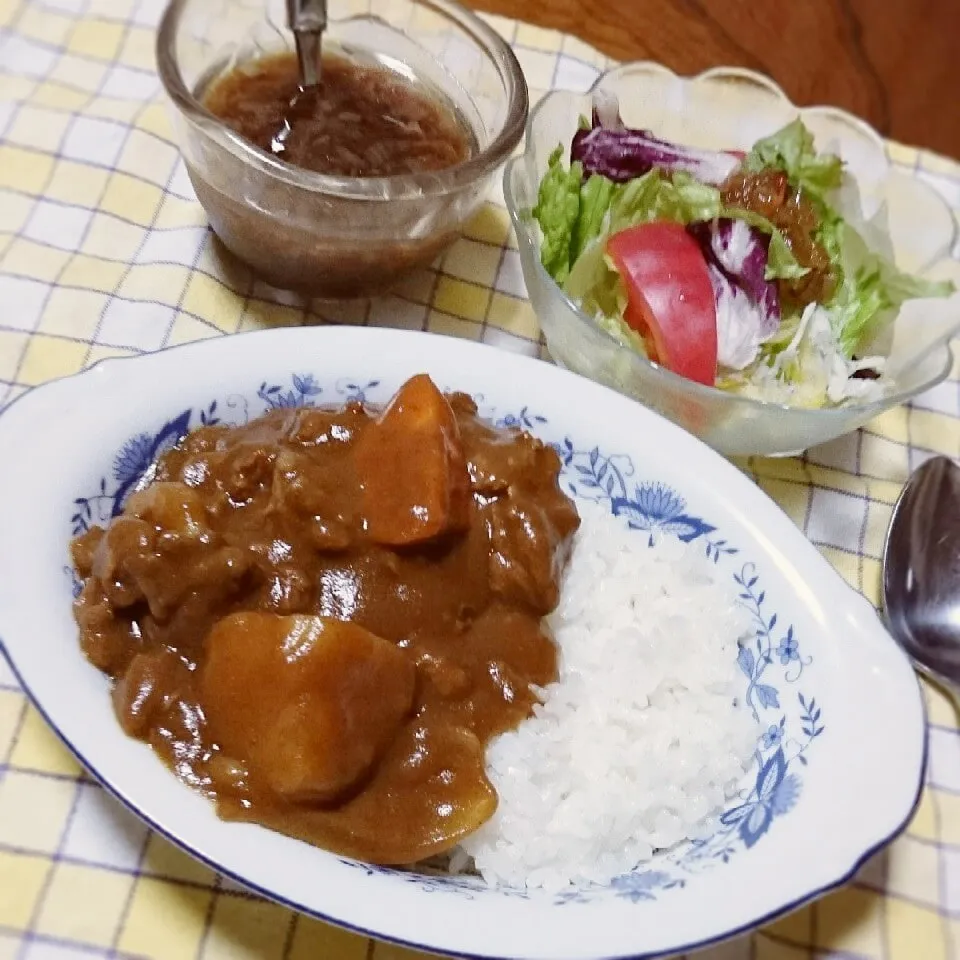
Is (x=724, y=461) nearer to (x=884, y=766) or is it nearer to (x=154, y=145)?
(x=884, y=766)

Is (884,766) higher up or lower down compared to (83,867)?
higher up

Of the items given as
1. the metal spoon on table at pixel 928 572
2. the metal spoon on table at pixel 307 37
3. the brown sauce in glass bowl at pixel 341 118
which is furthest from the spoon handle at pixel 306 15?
the metal spoon on table at pixel 928 572

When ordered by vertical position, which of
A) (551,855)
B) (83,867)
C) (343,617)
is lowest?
(83,867)

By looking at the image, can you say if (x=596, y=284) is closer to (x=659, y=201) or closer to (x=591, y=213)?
(x=591, y=213)

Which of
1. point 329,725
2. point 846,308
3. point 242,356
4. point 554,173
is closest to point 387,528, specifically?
point 329,725

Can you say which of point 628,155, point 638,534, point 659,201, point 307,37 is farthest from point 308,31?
point 638,534

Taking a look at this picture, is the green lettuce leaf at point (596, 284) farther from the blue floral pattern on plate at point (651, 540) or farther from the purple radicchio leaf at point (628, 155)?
the blue floral pattern on plate at point (651, 540)

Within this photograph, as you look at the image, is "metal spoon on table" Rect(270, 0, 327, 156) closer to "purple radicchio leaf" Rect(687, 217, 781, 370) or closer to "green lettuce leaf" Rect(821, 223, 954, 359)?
"purple radicchio leaf" Rect(687, 217, 781, 370)
